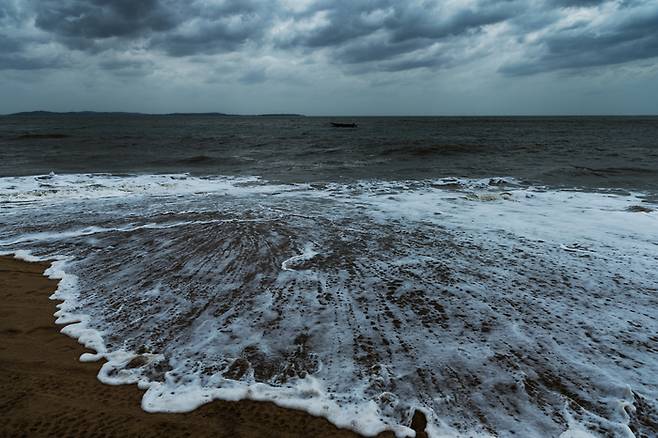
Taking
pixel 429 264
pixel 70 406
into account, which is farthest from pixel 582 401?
pixel 70 406

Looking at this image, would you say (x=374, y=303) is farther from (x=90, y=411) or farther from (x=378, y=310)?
(x=90, y=411)

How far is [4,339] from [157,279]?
179cm

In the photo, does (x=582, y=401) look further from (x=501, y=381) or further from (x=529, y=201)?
(x=529, y=201)

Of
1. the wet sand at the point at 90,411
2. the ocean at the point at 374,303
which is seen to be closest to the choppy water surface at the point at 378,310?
the ocean at the point at 374,303

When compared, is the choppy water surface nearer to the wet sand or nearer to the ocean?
the ocean

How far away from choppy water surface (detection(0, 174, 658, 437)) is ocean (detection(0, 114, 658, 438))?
2 centimetres

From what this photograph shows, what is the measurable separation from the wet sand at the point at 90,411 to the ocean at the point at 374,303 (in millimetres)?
124

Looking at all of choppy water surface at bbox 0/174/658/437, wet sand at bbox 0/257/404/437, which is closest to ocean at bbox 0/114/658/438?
choppy water surface at bbox 0/174/658/437

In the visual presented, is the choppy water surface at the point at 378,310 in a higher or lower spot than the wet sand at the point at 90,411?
lower

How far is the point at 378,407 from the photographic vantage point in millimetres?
3084

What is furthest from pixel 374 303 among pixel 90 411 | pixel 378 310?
pixel 90 411

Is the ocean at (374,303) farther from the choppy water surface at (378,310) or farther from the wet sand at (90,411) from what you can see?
the wet sand at (90,411)

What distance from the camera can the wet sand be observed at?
2807mm

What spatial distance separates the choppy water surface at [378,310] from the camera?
3.18m
